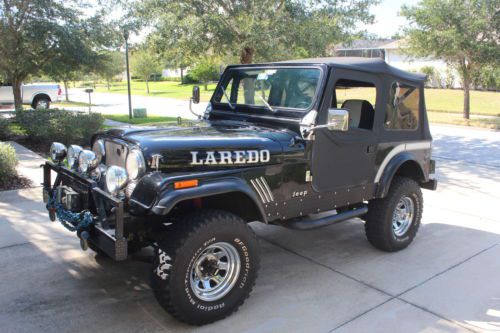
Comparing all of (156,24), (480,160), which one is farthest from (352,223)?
(156,24)

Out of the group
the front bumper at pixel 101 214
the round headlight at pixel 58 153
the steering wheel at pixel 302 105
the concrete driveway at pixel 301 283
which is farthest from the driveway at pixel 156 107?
the front bumper at pixel 101 214

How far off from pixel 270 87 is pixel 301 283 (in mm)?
1800

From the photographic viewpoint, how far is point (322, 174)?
394 cm

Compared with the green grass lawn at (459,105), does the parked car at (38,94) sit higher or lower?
higher

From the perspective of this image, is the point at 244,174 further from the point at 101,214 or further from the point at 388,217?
the point at 388,217

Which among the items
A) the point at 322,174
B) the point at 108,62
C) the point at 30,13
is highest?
the point at 30,13

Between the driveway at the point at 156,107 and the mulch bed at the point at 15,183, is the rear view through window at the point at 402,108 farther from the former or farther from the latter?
the driveway at the point at 156,107

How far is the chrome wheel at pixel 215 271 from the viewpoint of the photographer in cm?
327

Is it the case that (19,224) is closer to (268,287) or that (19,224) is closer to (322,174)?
(268,287)

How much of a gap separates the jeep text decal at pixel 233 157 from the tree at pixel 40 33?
361 inches

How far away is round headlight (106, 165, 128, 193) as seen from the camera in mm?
3141

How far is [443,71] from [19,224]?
36.6 m

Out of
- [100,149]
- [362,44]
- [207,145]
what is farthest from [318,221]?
[362,44]

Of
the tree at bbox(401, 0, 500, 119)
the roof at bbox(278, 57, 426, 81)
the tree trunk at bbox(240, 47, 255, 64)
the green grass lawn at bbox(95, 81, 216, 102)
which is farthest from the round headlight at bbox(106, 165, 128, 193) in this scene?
the green grass lawn at bbox(95, 81, 216, 102)
